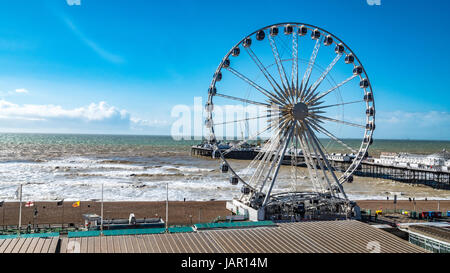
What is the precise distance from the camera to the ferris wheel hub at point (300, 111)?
3097 cm

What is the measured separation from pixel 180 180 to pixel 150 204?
2157 centimetres

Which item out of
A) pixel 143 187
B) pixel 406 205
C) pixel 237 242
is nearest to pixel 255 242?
pixel 237 242

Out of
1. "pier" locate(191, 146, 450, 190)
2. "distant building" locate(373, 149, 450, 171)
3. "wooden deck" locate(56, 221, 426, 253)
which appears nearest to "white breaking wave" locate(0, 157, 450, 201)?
"pier" locate(191, 146, 450, 190)

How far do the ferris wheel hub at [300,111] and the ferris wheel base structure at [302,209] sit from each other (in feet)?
21.5

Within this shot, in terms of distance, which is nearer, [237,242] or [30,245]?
[30,245]

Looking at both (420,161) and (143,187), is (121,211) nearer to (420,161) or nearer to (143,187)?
(143,187)

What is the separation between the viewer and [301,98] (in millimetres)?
31516

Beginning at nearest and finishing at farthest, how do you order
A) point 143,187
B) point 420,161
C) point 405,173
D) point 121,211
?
1. point 121,211
2. point 143,187
3. point 420,161
4. point 405,173

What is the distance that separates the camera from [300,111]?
102 ft

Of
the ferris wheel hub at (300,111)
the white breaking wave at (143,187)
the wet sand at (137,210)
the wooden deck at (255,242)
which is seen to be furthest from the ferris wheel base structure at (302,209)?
the white breaking wave at (143,187)

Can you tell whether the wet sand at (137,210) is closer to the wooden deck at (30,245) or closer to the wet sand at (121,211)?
the wet sand at (121,211)

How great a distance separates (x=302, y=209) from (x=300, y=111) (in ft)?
26.4

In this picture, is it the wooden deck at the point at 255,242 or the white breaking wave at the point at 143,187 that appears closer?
the wooden deck at the point at 255,242
